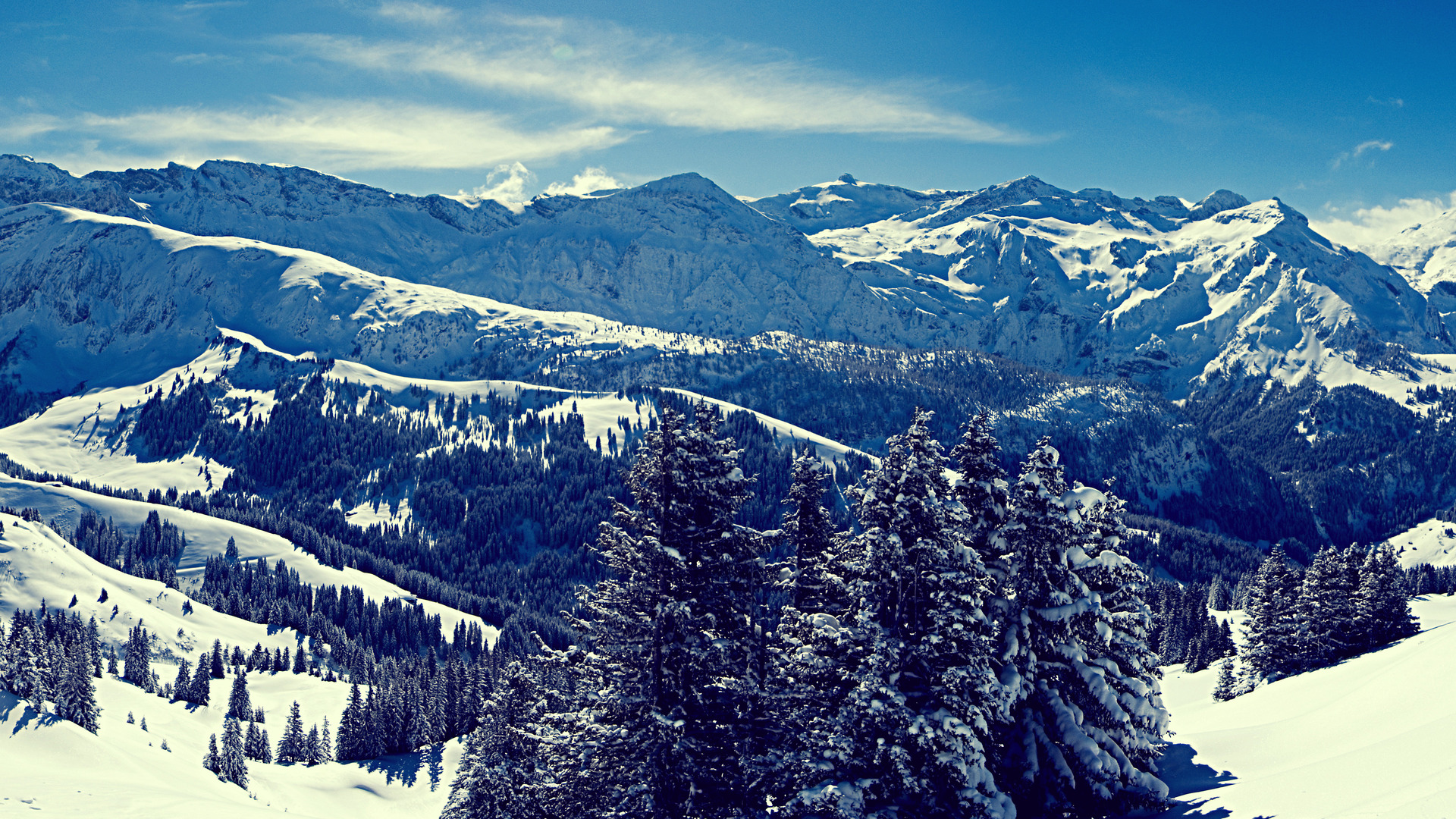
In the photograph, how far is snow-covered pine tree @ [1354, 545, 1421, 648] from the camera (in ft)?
225

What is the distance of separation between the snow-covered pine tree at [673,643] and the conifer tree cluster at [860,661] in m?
0.07

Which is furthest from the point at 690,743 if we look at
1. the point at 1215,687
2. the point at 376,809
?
the point at 376,809

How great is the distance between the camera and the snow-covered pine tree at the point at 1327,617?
68.9 m

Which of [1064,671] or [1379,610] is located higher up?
[1064,671]

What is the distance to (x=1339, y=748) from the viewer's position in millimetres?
31922

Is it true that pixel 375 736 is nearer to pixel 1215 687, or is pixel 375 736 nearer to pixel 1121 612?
pixel 1215 687

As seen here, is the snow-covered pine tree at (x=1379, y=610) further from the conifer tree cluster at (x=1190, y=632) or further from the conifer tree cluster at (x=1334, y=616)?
the conifer tree cluster at (x=1190, y=632)

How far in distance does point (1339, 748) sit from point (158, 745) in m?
110

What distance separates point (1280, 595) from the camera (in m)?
75.9

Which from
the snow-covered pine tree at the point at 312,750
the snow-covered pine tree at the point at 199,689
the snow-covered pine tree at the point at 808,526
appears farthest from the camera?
the snow-covered pine tree at the point at 199,689

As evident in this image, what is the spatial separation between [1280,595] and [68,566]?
721ft

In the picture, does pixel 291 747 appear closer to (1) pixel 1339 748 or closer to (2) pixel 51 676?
(2) pixel 51 676

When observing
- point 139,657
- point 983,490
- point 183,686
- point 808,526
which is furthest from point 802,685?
point 139,657

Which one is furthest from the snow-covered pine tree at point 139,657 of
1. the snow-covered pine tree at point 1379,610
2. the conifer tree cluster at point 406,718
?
the snow-covered pine tree at point 1379,610
